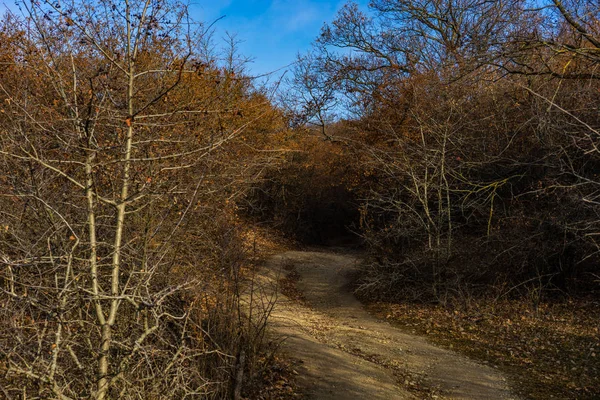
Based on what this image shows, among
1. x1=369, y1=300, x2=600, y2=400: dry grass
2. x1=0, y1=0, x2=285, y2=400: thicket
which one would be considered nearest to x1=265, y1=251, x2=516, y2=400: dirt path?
x1=369, y1=300, x2=600, y2=400: dry grass

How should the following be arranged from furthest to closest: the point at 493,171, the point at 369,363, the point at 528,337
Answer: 1. the point at 493,171
2. the point at 528,337
3. the point at 369,363

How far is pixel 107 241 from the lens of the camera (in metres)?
4.94

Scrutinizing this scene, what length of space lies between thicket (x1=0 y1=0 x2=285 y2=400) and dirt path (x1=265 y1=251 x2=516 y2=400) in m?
1.05

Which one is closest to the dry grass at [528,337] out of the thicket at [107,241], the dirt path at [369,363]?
the dirt path at [369,363]

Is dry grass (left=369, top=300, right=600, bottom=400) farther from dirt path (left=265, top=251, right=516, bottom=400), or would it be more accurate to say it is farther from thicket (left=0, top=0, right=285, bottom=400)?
thicket (left=0, top=0, right=285, bottom=400)

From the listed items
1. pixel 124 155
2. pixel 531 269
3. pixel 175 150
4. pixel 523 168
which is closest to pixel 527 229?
pixel 531 269

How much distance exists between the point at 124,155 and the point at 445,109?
37.9ft

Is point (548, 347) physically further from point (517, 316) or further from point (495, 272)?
point (495, 272)

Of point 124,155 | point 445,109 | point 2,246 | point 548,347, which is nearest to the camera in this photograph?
point 124,155

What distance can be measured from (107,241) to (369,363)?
176 inches

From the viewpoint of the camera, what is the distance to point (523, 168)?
41.0 feet

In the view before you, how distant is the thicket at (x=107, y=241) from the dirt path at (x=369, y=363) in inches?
41.3

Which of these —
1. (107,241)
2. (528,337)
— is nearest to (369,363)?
(528,337)

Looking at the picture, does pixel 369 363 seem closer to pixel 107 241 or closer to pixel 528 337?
pixel 528 337
